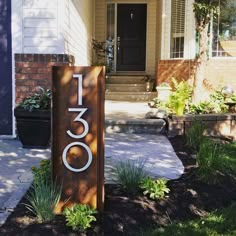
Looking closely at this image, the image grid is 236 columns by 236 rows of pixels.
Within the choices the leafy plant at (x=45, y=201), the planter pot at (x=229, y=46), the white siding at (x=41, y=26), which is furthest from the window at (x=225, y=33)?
the leafy plant at (x=45, y=201)

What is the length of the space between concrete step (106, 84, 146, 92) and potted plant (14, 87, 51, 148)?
5.26m

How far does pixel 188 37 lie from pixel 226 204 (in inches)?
269

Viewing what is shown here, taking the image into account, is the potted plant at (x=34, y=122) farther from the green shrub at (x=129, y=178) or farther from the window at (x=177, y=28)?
the window at (x=177, y=28)

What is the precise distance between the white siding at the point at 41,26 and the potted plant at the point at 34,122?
88cm

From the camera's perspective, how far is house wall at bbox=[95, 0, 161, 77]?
12953 mm

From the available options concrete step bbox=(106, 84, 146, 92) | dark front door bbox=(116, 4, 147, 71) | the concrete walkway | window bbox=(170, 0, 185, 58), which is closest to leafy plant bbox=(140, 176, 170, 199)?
the concrete walkway

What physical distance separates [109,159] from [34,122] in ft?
4.34

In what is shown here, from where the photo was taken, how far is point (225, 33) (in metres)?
10.2

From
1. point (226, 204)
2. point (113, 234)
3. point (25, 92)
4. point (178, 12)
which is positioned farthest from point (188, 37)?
point (113, 234)

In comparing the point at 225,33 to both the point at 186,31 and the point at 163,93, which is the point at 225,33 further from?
the point at 163,93

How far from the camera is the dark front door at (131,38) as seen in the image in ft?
43.7

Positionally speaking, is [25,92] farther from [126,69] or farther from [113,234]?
[126,69]

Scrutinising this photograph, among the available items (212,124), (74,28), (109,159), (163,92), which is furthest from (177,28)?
(109,159)

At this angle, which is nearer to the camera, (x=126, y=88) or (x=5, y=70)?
(x=5, y=70)
